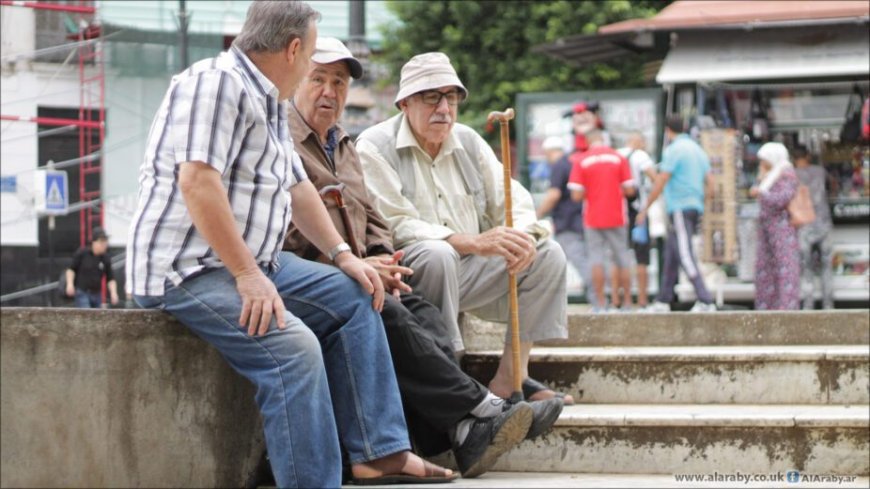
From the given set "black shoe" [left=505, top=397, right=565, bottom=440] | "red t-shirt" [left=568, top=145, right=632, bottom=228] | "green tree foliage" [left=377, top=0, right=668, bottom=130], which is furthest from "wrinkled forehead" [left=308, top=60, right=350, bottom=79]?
"green tree foliage" [left=377, top=0, right=668, bottom=130]

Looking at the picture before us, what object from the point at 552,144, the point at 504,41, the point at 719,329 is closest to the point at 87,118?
the point at 504,41

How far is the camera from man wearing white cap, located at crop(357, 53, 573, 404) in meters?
5.36

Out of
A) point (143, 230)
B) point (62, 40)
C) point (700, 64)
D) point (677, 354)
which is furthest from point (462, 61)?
point (143, 230)

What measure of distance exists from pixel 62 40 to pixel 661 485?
75.8 ft

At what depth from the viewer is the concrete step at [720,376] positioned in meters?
5.76

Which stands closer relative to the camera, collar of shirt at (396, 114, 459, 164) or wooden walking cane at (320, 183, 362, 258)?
wooden walking cane at (320, 183, 362, 258)

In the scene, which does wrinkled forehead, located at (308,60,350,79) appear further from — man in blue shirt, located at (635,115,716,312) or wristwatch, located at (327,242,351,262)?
man in blue shirt, located at (635,115,716,312)

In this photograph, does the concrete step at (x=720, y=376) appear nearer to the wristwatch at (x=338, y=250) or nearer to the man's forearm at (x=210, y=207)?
the wristwatch at (x=338, y=250)

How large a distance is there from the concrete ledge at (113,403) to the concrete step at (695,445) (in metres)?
1.27

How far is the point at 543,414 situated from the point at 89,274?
1475cm

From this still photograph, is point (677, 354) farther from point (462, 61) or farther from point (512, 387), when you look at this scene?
point (462, 61)

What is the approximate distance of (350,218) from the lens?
4.97 metres

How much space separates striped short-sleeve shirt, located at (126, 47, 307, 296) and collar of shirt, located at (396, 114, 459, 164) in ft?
4.40

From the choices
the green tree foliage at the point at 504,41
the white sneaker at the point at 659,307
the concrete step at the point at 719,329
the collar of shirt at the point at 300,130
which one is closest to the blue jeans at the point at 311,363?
the collar of shirt at the point at 300,130
